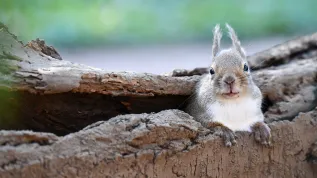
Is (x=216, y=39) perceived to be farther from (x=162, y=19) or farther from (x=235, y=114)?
(x=162, y=19)

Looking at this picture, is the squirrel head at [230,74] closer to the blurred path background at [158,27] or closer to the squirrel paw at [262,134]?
the squirrel paw at [262,134]

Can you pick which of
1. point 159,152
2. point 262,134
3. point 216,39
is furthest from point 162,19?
point 159,152

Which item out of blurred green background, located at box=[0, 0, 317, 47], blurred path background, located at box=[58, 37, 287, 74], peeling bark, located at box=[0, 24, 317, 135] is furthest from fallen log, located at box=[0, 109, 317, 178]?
blurred path background, located at box=[58, 37, 287, 74]

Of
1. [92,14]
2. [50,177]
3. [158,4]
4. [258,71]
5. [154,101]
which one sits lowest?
[50,177]

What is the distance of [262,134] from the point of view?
2.05 metres

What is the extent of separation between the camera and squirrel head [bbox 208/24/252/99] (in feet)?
6.73

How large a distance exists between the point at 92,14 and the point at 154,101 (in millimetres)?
788

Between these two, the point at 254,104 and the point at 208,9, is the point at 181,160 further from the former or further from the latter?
the point at 208,9

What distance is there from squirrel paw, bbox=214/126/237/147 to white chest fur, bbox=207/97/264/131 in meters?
0.11

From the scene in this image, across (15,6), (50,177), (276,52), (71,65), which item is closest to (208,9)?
(276,52)

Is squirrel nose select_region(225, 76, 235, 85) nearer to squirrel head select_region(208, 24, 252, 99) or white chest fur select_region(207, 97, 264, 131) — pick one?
squirrel head select_region(208, 24, 252, 99)

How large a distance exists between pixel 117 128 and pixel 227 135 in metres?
0.54

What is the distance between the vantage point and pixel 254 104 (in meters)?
2.17

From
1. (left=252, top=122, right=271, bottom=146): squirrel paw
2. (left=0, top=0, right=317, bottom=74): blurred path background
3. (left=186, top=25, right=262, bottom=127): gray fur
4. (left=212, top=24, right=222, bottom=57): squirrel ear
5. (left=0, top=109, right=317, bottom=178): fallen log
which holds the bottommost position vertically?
(left=0, top=109, right=317, bottom=178): fallen log
